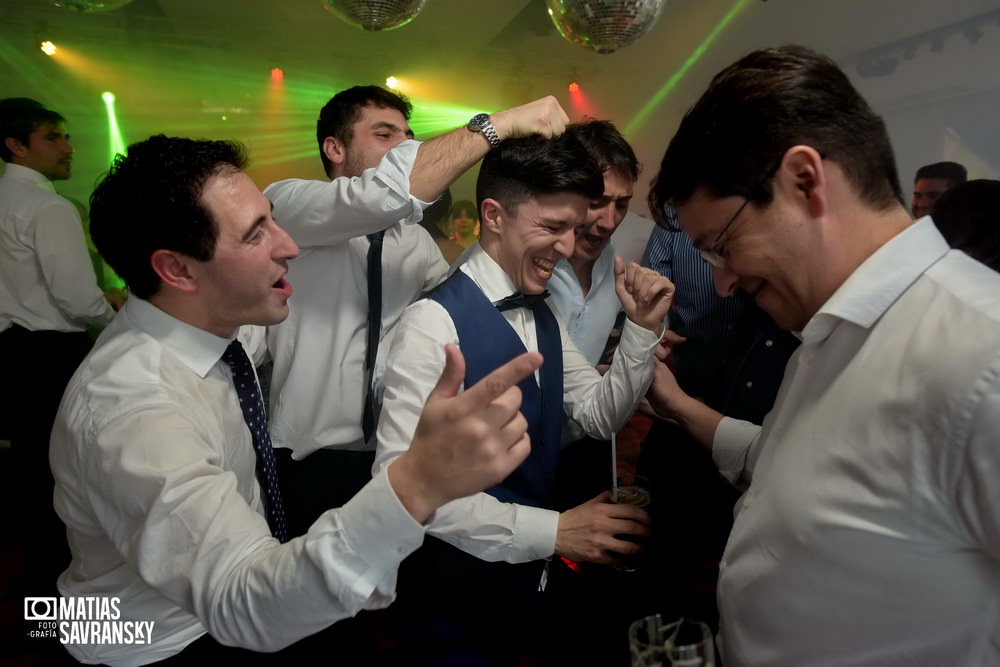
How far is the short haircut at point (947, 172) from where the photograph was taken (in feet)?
11.1

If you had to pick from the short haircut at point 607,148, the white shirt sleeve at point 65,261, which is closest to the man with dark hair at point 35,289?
the white shirt sleeve at point 65,261

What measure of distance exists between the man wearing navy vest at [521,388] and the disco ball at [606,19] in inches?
14.1

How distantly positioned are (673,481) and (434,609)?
1.02 m

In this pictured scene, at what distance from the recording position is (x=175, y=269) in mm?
1430

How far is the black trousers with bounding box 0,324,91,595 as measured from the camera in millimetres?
2725

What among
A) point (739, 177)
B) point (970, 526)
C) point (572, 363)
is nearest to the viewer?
point (970, 526)

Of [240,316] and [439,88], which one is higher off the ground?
[439,88]

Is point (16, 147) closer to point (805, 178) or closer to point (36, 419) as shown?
point (36, 419)

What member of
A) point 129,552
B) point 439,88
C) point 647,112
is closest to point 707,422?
point 129,552

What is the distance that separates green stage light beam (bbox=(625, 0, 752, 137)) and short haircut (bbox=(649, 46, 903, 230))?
510 cm

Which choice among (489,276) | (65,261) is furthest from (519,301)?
(65,261)

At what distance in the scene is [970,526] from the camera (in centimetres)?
78

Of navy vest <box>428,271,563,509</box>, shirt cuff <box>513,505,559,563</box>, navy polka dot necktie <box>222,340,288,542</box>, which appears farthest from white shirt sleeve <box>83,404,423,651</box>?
Answer: navy vest <box>428,271,563,509</box>

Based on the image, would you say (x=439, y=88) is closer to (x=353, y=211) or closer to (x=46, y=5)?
(x=46, y=5)
